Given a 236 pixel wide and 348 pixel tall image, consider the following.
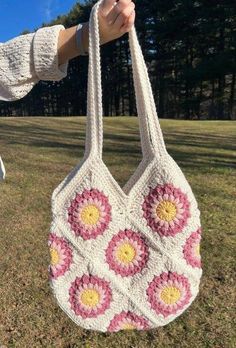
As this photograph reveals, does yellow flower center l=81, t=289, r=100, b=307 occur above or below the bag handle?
below

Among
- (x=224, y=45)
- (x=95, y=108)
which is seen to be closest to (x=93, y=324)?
(x=95, y=108)

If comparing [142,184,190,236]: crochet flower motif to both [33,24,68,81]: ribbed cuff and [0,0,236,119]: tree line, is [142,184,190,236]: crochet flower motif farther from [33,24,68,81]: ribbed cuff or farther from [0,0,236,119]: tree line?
[0,0,236,119]: tree line

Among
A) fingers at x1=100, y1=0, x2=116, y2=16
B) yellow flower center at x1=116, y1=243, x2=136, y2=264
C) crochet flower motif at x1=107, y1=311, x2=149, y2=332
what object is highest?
fingers at x1=100, y1=0, x2=116, y2=16

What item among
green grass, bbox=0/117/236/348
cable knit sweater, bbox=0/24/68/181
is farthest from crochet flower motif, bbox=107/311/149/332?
green grass, bbox=0/117/236/348

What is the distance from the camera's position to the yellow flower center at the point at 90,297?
161 centimetres

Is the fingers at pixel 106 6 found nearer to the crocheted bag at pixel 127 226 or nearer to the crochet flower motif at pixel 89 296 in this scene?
the crocheted bag at pixel 127 226

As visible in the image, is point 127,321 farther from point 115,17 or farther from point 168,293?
point 115,17

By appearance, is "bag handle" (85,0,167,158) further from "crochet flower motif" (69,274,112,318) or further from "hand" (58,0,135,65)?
"crochet flower motif" (69,274,112,318)

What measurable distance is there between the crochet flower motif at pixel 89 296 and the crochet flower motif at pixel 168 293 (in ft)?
0.50

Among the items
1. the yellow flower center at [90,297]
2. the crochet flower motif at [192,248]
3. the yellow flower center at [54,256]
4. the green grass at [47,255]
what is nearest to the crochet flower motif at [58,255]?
the yellow flower center at [54,256]

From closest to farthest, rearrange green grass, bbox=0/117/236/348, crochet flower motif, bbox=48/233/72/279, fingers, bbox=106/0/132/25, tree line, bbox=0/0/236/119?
fingers, bbox=106/0/132/25 → crochet flower motif, bbox=48/233/72/279 → green grass, bbox=0/117/236/348 → tree line, bbox=0/0/236/119

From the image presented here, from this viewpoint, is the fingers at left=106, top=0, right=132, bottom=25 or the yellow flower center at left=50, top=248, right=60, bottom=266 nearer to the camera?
the fingers at left=106, top=0, right=132, bottom=25

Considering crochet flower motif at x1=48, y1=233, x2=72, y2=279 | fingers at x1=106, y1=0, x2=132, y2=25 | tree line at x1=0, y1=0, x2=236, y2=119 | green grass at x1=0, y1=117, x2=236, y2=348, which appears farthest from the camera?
tree line at x1=0, y1=0, x2=236, y2=119

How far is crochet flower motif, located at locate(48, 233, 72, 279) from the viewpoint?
1.56 meters
